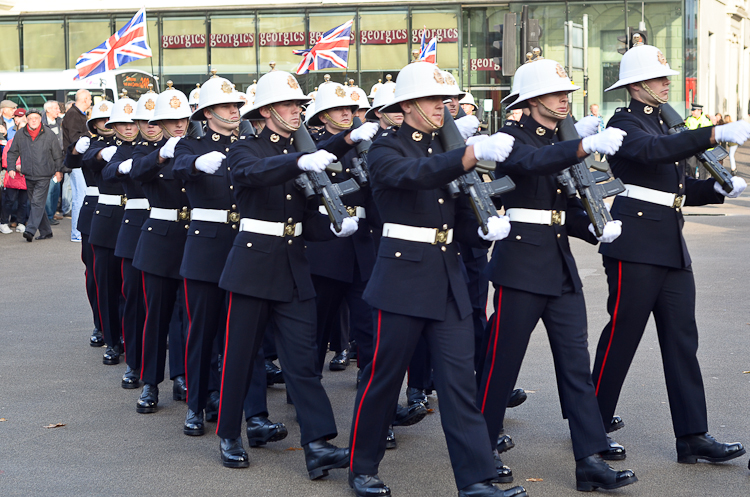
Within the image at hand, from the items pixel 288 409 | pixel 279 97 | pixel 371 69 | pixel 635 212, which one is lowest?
pixel 288 409

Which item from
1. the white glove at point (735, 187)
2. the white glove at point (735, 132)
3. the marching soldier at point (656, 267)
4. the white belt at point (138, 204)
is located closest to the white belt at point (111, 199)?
the white belt at point (138, 204)

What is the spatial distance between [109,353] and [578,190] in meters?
4.27

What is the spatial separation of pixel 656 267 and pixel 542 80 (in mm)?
1101

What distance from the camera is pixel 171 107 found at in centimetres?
652

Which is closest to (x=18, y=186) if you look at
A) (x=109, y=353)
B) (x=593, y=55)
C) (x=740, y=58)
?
(x=109, y=353)

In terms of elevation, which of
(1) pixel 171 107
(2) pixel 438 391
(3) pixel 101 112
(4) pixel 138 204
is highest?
(3) pixel 101 112

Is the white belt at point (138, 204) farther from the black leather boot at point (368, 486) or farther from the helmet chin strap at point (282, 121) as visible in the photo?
the black leather boot at point (368, 486)

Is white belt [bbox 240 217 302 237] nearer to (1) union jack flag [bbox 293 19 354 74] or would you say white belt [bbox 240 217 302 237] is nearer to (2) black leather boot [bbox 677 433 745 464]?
(2) black leather boot [bbox 677 433 745 464]

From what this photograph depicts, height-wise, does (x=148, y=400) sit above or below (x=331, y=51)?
below

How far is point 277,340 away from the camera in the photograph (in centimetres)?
516

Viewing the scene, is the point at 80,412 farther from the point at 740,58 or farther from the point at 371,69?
the point at 740,58

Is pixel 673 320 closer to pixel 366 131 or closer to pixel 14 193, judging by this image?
pixel 366 131

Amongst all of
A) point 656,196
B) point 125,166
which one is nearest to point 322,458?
point 656,196

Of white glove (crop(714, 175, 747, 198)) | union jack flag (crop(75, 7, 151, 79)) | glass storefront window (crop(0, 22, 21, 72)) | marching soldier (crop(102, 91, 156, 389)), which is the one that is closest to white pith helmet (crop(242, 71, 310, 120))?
marching soldier (crop(102, 91, 156, 389))
